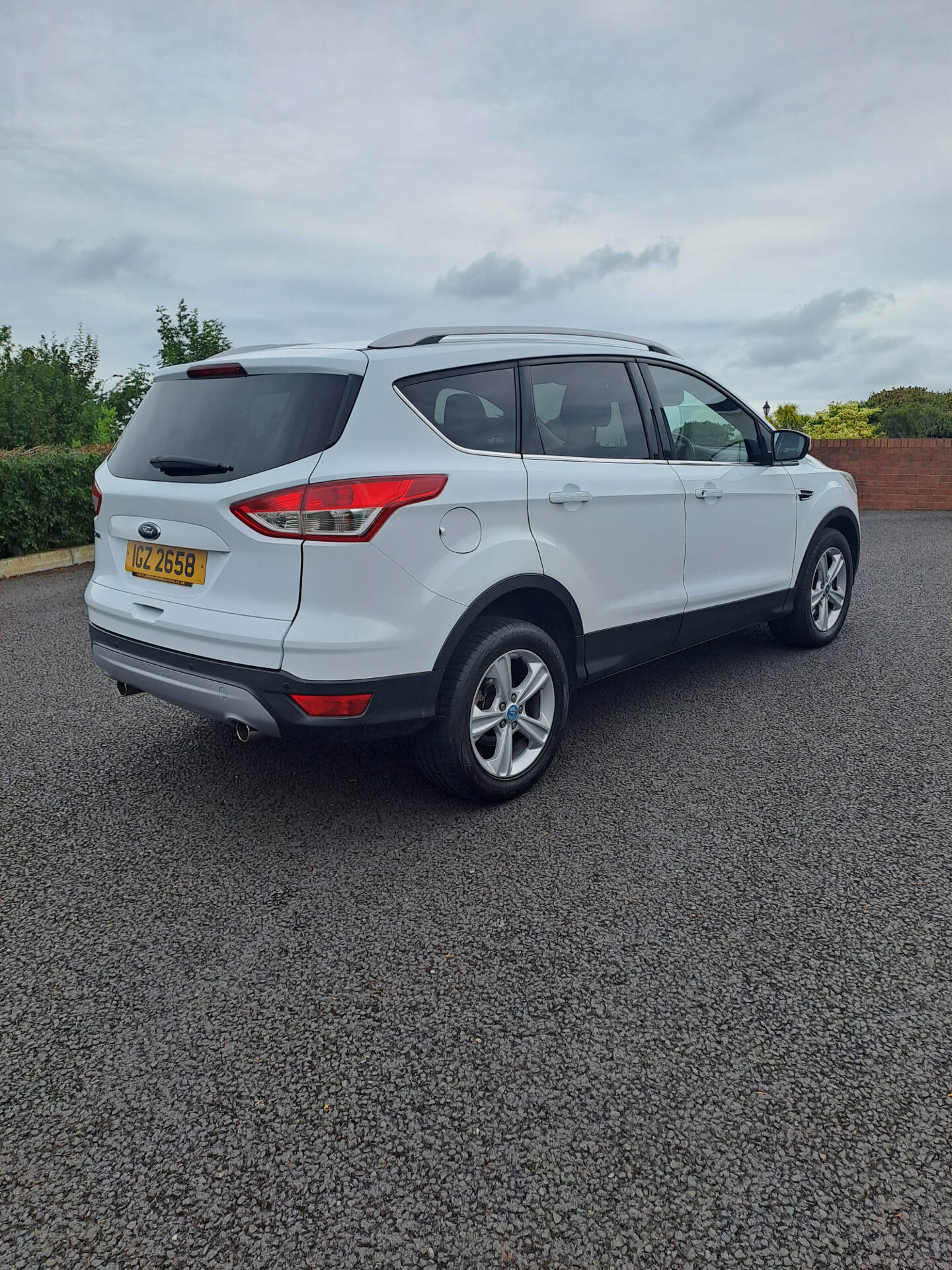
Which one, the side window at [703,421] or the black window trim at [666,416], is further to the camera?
the side window at [703,421]

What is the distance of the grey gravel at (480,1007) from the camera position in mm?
1896

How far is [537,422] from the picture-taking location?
3893 mm

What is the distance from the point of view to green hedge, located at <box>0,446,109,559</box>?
407 inches

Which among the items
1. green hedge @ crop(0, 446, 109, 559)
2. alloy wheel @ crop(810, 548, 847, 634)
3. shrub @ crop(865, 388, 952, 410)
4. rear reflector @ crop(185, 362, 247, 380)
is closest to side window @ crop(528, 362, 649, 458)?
rear reflector @ crop(185, 362, 247, 380)

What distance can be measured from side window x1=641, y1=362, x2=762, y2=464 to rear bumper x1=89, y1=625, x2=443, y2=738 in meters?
2.20

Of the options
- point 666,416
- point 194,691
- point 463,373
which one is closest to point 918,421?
point 666,416

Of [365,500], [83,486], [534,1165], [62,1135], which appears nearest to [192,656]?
[365,500]

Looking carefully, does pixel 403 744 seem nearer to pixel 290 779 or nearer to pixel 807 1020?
pixel 290 779

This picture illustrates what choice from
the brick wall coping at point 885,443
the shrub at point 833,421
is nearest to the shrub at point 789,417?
the shrub at point 833,421

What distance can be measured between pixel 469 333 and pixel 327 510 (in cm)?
120

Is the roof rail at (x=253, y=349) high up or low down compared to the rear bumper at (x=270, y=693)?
up

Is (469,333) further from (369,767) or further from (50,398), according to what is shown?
(50,398)

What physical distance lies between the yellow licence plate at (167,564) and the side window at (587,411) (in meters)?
1.50

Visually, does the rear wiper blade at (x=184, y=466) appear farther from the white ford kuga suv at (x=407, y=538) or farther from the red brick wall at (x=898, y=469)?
the red brick wall at (x=898, y=469)
